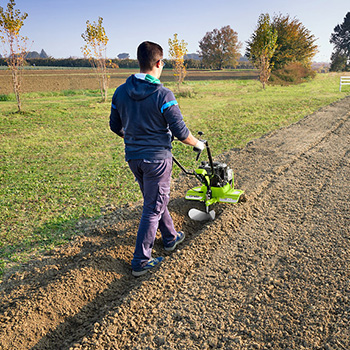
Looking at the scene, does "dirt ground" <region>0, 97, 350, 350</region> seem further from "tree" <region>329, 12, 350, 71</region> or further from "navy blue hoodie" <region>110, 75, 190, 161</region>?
"tree" <region>329, 12, 350, 71</region>

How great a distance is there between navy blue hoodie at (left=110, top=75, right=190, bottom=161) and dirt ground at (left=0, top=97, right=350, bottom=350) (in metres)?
1.28

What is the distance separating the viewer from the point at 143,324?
288 centimetres

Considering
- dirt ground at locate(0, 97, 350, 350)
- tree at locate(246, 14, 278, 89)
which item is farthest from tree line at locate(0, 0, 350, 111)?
dirt ground at locate(0, 97, 350, 350)

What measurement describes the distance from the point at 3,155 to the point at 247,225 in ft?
21.7

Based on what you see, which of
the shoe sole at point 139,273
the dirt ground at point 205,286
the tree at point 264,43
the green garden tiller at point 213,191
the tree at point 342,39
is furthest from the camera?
the tree at point 342,39

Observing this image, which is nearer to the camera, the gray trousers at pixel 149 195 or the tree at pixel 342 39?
the gray trousers at pixel 149 195

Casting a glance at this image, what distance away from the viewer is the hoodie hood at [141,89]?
3119mm

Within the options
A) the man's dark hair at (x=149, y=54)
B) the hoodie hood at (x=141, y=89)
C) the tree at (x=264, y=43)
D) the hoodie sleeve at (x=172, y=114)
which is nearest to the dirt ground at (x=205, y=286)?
the hoodie sleeve at (x=172, y=114)

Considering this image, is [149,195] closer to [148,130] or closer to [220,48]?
[148,130]

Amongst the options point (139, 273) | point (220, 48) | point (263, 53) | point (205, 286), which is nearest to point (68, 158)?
point (139, 273)

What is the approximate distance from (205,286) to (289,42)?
97.4 feet

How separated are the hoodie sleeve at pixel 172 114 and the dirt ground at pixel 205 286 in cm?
142

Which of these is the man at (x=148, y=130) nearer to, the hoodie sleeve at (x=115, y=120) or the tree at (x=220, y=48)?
the hoodie sleeve at (x=115, y=120)

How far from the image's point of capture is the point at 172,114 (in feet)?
10.2
